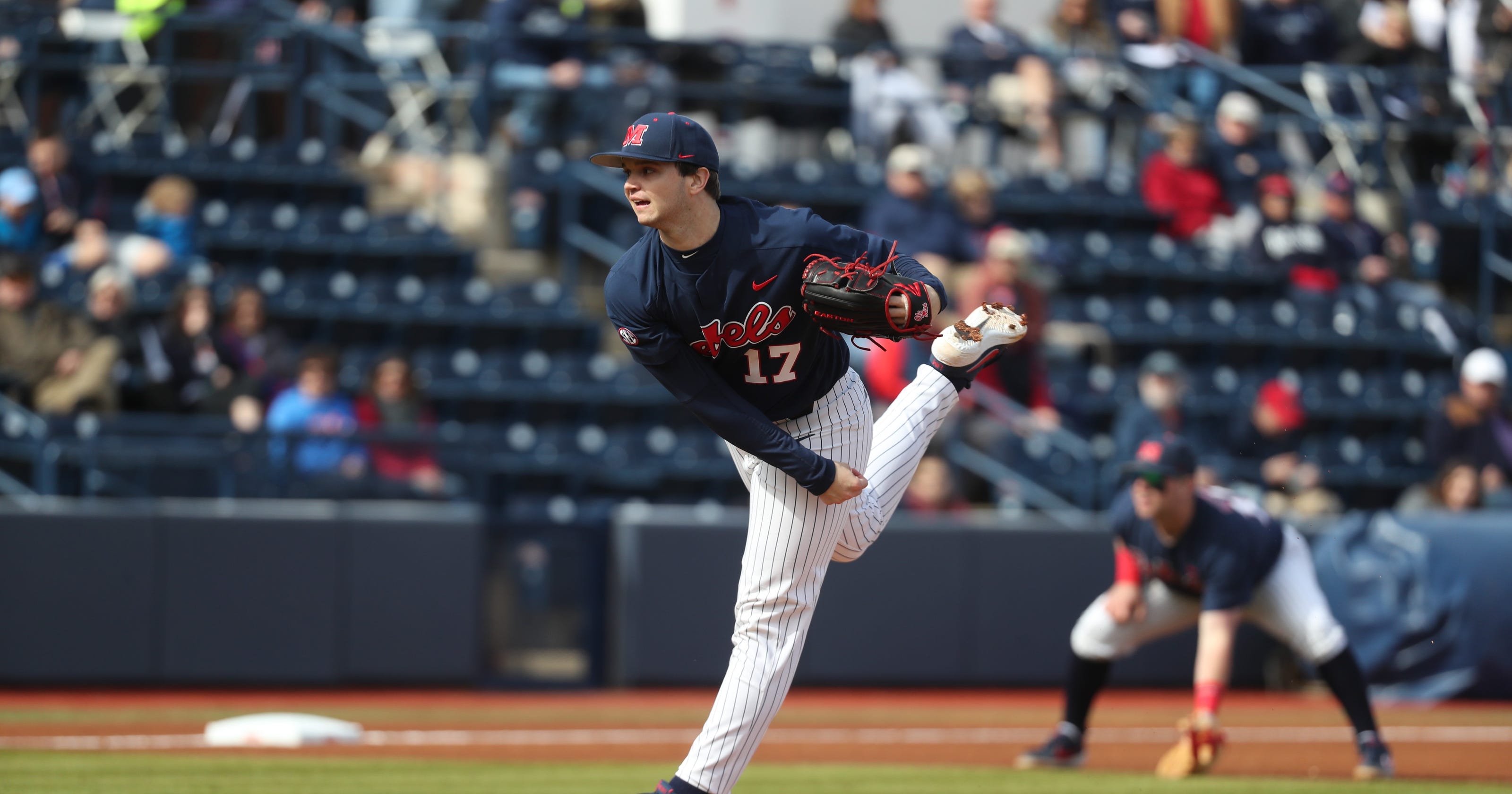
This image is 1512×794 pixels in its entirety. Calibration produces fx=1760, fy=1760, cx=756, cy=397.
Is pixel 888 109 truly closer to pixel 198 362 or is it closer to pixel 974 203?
pixel 974 203

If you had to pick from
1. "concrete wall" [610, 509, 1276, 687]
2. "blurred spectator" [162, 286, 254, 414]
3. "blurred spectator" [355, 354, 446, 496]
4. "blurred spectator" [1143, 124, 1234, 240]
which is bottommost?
"concrete wall" [610, 509, 1276, 687]

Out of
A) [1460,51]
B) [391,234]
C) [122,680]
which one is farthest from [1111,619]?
[1460,51]

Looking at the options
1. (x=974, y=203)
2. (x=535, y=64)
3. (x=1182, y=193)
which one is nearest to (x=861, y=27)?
(x=974, y=203)

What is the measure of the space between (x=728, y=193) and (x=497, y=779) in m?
4.36

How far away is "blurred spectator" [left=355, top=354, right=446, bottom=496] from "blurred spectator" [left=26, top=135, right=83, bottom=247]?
92.0 inches

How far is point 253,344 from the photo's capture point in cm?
1064

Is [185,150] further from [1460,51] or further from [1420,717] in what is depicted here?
[1460,51]

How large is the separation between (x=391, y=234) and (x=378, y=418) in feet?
7.49

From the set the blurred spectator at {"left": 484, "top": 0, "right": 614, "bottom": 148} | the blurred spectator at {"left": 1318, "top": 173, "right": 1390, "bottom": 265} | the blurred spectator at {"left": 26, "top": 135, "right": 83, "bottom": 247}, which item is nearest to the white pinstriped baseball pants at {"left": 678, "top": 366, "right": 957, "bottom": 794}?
the blurred spectator at {"left": 26, "top": 135, "right": 83, "bottom": 247}

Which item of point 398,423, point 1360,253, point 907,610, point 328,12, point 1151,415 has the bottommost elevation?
point 907,610

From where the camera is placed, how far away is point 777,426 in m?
4.86

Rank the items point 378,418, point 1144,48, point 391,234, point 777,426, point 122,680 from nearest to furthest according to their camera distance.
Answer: point 777,426 < point 122,680 < point 378,418 < point 391,234 < point 1144,48

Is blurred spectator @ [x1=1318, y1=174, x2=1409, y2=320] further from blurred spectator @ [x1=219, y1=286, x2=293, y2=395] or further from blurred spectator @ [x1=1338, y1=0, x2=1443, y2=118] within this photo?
blurred spectator @ [x1=219, y1=286, x2=293, y2=395]

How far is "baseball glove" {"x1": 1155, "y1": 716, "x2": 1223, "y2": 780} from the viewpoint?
6.82 metres
